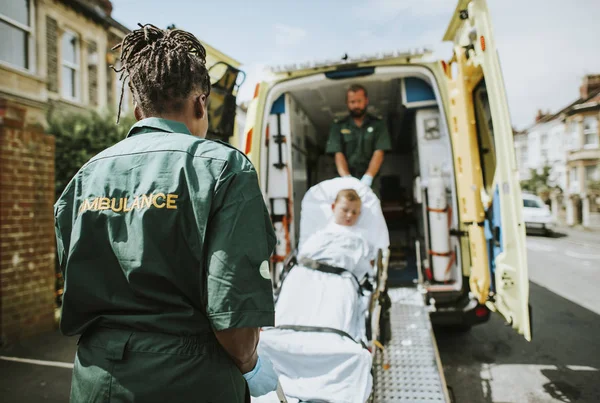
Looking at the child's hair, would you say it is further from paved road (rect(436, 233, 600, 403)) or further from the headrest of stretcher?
paved road (rect(436, 233, 600, 403))

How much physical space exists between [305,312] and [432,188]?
1.98m

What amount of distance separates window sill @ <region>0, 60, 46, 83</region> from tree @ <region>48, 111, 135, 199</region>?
6.54 ft

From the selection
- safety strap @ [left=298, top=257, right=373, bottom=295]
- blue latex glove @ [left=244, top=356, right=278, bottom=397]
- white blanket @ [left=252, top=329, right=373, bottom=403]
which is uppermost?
safety strap @ [left=298, top=257, right=373, bottom=295]

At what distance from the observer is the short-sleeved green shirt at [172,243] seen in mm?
1047

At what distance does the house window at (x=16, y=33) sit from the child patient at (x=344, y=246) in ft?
32.5

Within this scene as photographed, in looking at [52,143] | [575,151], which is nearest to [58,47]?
[52,143]

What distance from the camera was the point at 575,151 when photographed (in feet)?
86.7

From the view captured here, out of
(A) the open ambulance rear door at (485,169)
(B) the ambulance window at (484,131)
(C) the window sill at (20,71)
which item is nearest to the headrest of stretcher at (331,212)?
(A) the open ambulance rear door at (485,169)

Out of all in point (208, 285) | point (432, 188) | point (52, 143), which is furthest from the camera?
point (52, 143)

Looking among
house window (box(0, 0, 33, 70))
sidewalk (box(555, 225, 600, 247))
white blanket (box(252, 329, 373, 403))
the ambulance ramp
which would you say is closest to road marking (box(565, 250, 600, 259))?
sidewalk (box(555, 225, 600, 247))

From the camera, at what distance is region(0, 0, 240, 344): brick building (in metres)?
4.11

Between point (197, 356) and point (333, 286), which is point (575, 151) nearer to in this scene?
point (333, 286)

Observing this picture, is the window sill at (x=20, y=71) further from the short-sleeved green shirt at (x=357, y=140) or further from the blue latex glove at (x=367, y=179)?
the blue latex glove at (x=367, y=179)

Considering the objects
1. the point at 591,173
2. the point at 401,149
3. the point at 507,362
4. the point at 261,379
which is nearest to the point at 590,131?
the point at 591,173
